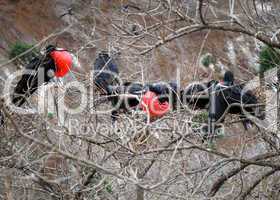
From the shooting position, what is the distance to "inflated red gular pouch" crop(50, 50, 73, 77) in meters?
6.15

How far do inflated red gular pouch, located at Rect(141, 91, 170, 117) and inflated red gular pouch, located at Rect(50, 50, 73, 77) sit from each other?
2.95ft

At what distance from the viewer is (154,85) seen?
5.83 m

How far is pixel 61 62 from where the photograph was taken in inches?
245

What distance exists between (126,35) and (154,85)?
4.59ft

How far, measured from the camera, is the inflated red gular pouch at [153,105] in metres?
5.53

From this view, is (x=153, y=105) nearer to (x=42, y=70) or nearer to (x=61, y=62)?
(x=42, y=70)

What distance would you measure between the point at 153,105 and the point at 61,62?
1162 mm

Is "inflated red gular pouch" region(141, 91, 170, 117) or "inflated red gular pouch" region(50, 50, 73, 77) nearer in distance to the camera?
"inflated red gular pouch" region(141, 91, 170, 117)

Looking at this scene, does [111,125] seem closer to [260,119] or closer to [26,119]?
[26,119]

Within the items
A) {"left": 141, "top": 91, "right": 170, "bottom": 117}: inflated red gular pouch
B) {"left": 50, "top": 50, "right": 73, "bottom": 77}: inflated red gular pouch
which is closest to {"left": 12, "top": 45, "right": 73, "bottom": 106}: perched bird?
{"left": 50, "top": 50, "right": 73, "bottom": 77}: inflated red gular pouch

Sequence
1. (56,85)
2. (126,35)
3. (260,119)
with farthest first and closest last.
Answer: (56,85)
(260,119)
(126,35)

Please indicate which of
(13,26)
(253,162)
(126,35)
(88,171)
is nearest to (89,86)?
(88,171)

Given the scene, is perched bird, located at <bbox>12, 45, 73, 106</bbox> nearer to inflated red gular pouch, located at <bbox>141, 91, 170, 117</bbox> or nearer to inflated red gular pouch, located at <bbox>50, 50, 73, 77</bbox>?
inflated red gular pouch, located at <bbox>50, 50, 73, 77</bbox>

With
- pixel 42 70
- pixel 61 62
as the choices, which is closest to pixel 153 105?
pixel 42 70
